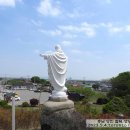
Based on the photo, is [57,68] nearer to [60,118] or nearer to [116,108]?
[60,118]

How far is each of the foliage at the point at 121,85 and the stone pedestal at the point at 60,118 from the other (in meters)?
22.2

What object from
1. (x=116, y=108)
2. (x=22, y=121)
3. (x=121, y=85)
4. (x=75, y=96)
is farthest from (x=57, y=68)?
(x=121, y=85)

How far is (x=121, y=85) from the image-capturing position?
34.4 meters

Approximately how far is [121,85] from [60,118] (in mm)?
23426

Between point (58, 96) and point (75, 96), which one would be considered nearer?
point (58, 96)

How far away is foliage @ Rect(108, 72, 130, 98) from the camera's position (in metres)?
33.9

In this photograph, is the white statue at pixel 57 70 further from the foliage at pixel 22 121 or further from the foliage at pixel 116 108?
the foliage at pixel 116 108

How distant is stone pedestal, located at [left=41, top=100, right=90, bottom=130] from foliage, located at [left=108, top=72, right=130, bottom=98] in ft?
72.8

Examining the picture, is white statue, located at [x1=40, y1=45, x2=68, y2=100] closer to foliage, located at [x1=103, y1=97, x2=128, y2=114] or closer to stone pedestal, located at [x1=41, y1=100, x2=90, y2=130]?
stone pedestal, located at [x1=41, y1=100, x2=90, y2=130]

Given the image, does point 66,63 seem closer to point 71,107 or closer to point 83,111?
point 71,107

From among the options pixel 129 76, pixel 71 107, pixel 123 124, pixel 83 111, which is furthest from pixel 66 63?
pixel 129 76

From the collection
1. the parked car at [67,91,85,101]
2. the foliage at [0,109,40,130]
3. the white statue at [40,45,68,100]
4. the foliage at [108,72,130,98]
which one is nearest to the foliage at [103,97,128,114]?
the foliage at [0,109,40,130]

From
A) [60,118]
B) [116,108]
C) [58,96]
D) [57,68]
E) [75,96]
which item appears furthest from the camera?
[75,96]

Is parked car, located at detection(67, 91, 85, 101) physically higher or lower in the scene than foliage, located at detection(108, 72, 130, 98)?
lower
